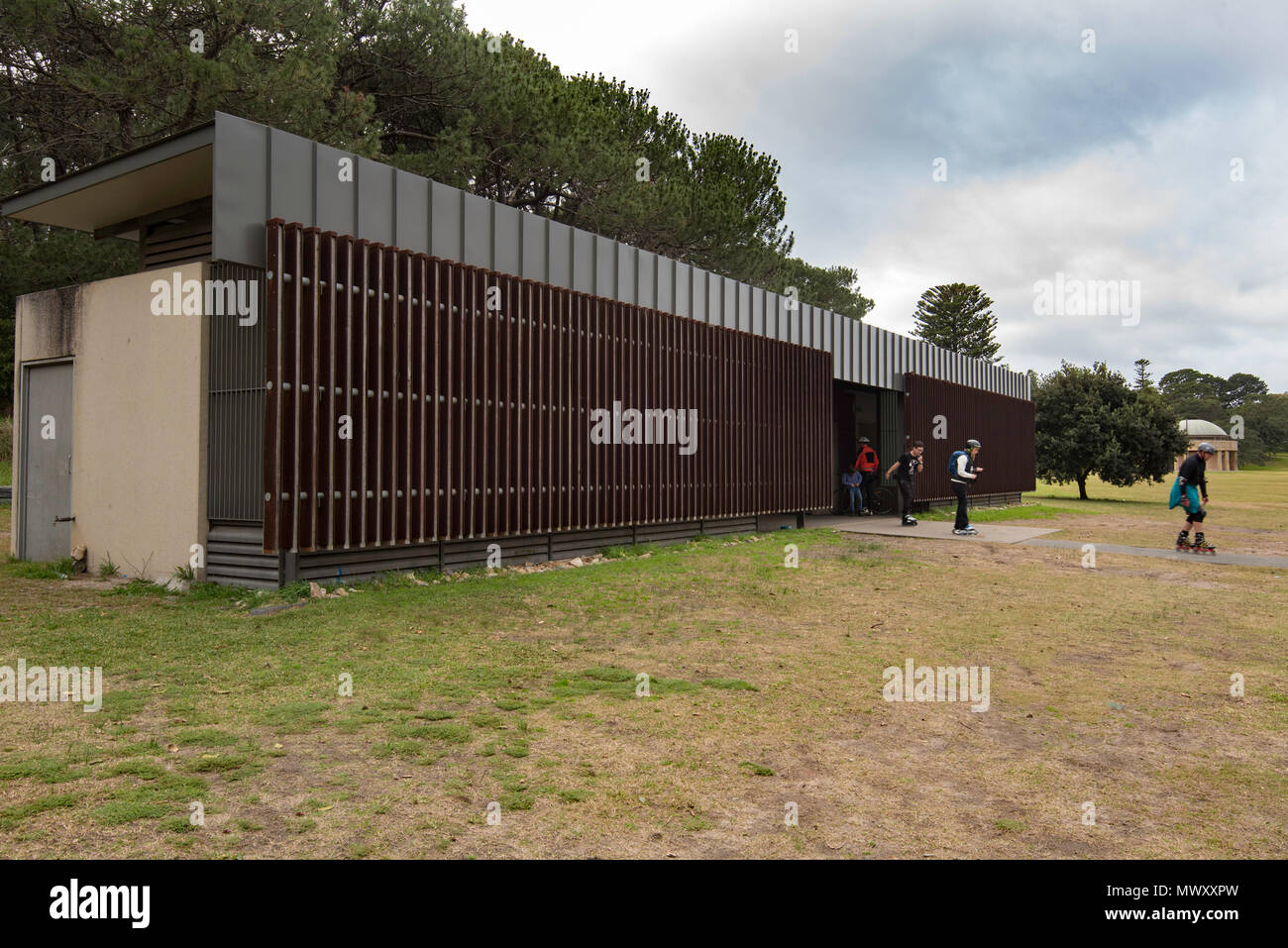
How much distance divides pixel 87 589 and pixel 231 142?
16.9 feet

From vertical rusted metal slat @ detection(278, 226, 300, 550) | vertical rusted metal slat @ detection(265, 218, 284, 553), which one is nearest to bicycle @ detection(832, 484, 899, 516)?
vertical rusted metal slat @ detection(278, 226, 300, 550)

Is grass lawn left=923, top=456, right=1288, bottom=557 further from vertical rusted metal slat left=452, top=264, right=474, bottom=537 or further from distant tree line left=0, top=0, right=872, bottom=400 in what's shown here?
distant tree line left=0, top=0, right=872, bottom=400

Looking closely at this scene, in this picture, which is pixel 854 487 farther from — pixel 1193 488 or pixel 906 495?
pixel 1193 488

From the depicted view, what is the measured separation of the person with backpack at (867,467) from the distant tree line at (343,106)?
9.75 meters

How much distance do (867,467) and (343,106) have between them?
48.3 ft

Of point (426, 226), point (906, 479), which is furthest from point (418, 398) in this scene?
point (906, 479)

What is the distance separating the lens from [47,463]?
11086 millimetres

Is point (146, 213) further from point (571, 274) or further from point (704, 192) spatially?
point (704, 192)

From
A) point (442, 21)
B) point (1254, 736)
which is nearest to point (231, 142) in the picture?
point (1254, 736)

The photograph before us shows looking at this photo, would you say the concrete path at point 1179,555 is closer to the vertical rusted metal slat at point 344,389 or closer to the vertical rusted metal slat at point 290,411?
the vertical rusted metal slat at point 344,389

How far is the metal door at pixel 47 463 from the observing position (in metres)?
10.8

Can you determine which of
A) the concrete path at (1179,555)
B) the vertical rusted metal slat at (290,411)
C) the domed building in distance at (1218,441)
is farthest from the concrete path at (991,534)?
the domed building in distance at (1218,441)

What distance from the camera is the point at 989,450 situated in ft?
85.7

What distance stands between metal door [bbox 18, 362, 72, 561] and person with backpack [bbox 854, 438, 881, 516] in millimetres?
16375
